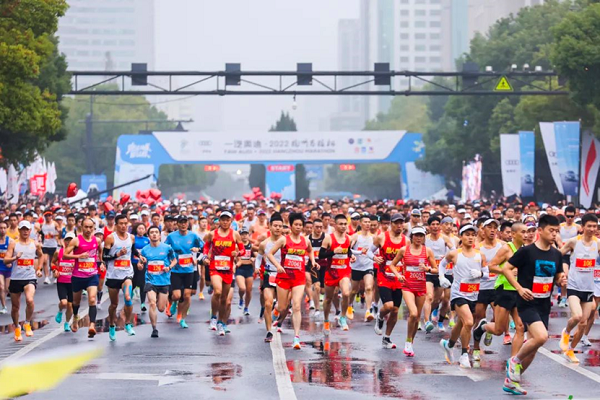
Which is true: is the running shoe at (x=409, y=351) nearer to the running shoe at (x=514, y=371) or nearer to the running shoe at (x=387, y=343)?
the running shoe at (x=387, y=343)

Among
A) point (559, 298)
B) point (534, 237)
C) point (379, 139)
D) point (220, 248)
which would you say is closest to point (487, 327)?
point (534, 237)

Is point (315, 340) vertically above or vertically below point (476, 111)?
below

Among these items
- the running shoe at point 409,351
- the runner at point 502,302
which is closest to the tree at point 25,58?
the running shoe at point 409,351

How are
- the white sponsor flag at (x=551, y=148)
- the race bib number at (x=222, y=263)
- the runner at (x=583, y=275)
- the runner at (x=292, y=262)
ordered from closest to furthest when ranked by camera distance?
the runner at (x=583, y=275) → the runner at (x=292, y=262) → the race bib number at (x=222, y=263) → the white sponsor flag at (x=551, y=148)

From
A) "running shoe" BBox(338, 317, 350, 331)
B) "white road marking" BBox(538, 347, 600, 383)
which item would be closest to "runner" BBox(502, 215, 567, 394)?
"white road marking" BBox(538, 347, 600, 383)

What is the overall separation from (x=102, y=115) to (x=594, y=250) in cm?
10502

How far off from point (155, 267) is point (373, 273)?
3.83m

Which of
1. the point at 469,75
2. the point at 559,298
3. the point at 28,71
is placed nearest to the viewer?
the point at 559,298

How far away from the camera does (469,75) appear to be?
38.2 metres

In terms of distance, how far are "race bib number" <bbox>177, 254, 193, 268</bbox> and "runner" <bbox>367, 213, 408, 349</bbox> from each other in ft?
10.3

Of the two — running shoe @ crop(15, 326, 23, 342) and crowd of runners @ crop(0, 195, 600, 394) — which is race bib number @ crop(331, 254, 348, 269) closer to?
crowd of runners @ crop(0, 195, 600, 394)

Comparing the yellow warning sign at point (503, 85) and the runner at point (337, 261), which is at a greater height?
the yellow warning sign at point (503, 85)

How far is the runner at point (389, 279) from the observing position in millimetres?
13510

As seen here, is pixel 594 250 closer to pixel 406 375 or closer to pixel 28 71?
pixel 406 375
